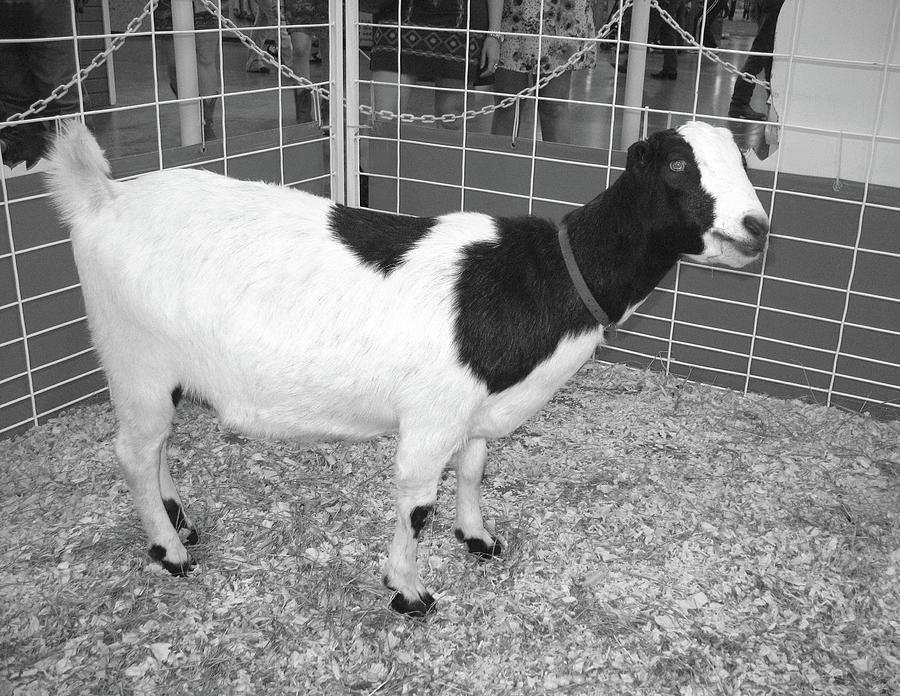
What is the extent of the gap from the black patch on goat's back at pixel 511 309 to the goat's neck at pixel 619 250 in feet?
0.25

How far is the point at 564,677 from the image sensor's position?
2.53 m

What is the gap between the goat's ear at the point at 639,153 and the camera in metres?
2.40

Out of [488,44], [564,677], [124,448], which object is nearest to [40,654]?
[124,448]

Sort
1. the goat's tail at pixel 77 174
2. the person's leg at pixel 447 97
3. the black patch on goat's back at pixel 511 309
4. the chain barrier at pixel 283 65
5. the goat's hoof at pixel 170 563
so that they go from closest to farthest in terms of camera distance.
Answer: the black patch on goat's back at pixel 511 309 → the goat's tail at pixel 77 174 → the goat's hoof at pixel 170 563 → the chain barrier at pixel 283 65 → the person's leg at pixel 447 97

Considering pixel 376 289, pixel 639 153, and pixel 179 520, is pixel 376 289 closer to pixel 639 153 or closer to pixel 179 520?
pixel 639 153

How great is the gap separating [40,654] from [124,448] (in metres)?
0.64

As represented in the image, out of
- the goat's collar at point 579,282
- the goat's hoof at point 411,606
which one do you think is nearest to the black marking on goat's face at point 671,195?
the goat's collar at point 579,282

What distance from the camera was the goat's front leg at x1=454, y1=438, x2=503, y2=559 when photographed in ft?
9.70

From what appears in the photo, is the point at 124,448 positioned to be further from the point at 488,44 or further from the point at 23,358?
the point at 488,44

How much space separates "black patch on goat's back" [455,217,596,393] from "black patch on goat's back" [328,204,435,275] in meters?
0.18

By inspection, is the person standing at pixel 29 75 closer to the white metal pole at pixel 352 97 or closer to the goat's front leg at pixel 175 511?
the white metal pole at pixel 352 97

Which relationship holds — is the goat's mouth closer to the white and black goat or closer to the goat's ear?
the white and black goat

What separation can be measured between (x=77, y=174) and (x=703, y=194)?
1.82 meters

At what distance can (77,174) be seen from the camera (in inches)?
100
